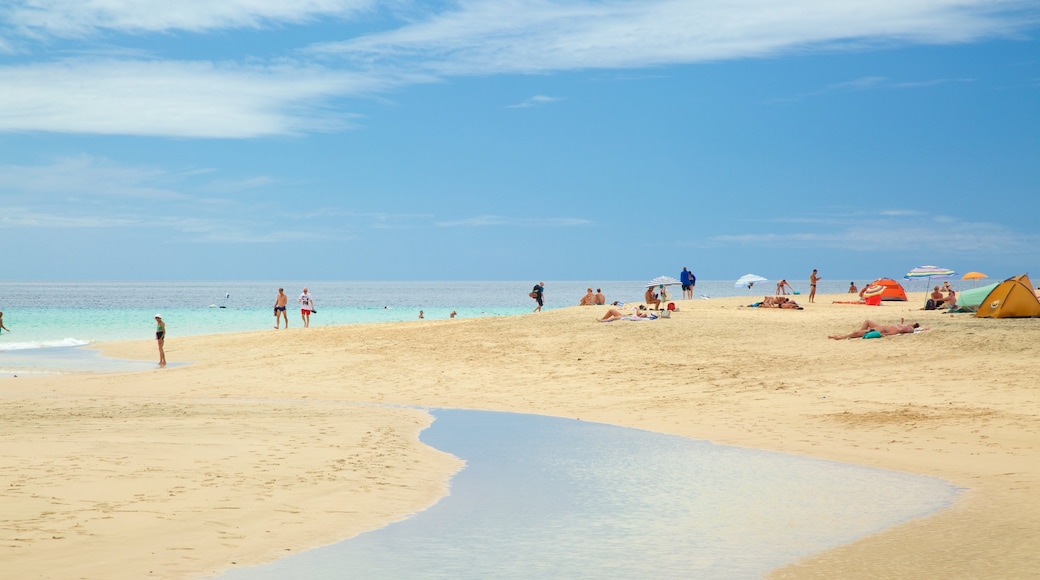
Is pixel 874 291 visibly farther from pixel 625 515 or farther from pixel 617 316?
pixel 625 515

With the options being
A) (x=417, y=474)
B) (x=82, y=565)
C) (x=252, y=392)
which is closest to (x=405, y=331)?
(x=252, y=392)

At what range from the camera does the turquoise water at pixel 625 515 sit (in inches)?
313

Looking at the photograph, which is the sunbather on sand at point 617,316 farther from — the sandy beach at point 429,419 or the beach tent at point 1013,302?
the beach tent at point 1013,302

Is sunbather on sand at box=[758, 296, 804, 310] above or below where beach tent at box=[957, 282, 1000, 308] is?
below

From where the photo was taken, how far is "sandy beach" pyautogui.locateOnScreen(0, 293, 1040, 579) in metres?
8.22

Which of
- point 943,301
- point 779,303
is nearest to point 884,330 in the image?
point 779,303

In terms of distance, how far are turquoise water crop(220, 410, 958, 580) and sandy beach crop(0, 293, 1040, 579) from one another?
0.40 m

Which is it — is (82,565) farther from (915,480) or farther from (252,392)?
(252,392)

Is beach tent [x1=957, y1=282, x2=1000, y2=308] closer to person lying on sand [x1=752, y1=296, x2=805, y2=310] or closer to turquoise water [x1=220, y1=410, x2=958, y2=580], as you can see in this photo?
person lying on sand [x1=752, y1=296, x2=805, y2=310]

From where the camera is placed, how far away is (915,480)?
1166 cm

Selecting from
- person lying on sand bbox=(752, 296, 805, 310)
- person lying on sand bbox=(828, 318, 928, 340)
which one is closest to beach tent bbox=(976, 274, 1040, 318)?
person lying on sand bbox=(828, 318, 928, 340)

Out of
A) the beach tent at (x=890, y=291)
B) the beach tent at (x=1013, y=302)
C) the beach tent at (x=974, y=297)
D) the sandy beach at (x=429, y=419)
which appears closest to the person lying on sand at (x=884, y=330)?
the sandy beach at (x=429, y=419)

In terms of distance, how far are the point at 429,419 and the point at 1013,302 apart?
19973mm

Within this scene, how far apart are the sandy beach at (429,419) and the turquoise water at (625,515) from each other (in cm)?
40
